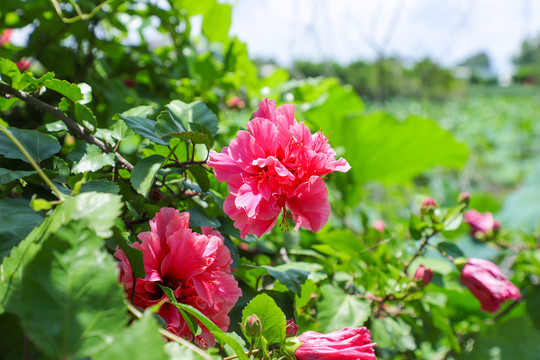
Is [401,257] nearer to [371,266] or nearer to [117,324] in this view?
[371,266]

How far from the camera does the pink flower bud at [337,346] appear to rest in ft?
1.22

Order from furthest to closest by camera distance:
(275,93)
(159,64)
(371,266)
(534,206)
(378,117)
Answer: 1. (534,206)
2. (378,117)
3. (275,93)
4. (159,64)
5. (371,266)

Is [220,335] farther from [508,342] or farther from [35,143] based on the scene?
[508,342]

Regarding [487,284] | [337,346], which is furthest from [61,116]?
[487,284]

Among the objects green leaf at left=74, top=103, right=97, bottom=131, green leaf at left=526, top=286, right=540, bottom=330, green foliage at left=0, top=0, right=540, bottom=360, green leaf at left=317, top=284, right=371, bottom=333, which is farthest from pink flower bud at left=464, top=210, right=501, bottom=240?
green leaf at left=74, top=103, right=97, bottom=131

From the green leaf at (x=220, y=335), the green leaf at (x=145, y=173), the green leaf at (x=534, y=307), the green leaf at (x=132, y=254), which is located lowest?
the green leaf at (x=534, y=307)

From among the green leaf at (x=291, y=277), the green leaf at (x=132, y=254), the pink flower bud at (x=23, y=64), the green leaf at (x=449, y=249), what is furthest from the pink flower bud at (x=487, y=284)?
the pink flower bud at (x=23, y=64)

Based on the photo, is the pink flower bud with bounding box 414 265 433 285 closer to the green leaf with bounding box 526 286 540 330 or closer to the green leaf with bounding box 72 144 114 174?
the green leaf with bounding box 72 144 114 174

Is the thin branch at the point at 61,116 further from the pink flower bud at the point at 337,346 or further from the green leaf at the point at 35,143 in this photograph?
the pink flower bud at the point at 337,346

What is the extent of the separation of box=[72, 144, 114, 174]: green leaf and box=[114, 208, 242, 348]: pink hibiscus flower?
98 mm

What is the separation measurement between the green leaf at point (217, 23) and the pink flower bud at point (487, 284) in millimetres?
760

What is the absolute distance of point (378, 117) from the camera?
1509 mm

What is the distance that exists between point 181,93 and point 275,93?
0.79ft

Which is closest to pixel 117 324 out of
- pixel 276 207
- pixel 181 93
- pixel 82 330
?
pixel 82 330
